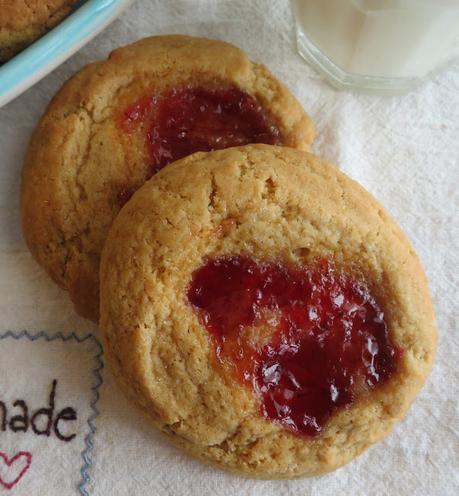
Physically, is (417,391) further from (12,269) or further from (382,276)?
(12,269)

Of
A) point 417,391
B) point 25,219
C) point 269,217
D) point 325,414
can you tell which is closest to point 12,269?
point 25,219

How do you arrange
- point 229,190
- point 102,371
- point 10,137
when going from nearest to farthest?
point 229,190
point 102,371
point 10,137

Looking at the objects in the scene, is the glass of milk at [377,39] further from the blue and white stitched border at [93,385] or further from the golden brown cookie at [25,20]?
the blue and white stitched border at [93,385]

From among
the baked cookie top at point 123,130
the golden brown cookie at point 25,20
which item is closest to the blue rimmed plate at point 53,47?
the golden brown cookie at point 25,20

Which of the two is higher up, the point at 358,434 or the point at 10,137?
the point at 10,137

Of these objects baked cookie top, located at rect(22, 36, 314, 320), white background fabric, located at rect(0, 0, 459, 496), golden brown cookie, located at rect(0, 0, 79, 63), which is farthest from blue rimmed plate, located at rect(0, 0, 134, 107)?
white background fabric, located at rect(0, 0, 459, 496)

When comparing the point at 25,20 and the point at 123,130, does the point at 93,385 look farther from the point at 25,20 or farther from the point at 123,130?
the point at 25,20
